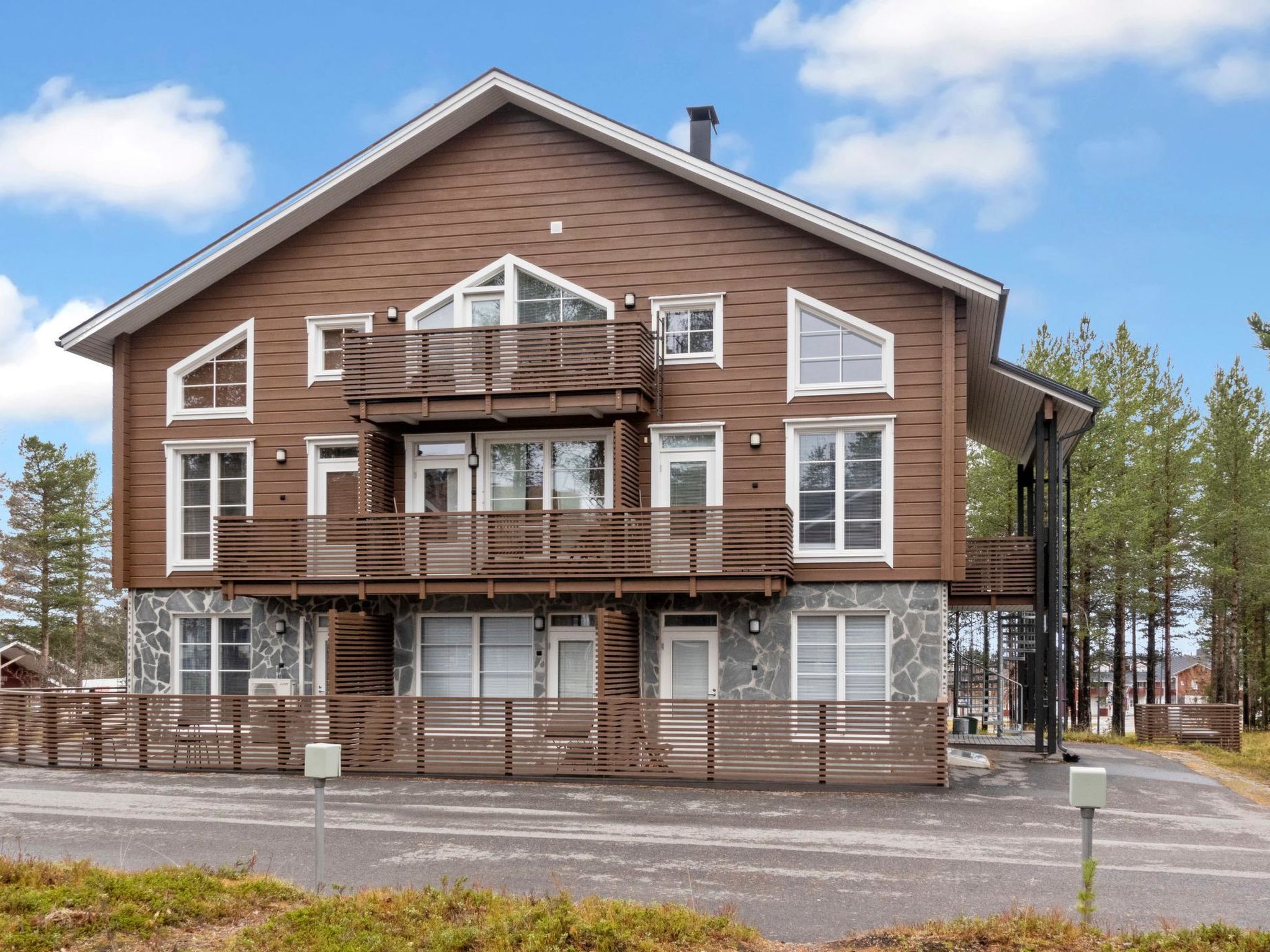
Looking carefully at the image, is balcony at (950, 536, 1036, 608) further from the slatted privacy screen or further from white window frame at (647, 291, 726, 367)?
the slatted privacy screen

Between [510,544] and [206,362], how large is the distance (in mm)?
6916

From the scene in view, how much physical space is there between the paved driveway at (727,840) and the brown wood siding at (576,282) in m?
4.91

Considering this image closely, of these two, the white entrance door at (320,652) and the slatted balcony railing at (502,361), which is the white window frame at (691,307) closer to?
the slatted balcony railing at (502,361)

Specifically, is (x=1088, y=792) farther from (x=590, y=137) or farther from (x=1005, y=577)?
(x=590, y=137)

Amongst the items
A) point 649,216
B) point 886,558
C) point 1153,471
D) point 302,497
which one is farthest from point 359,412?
point 1153,471

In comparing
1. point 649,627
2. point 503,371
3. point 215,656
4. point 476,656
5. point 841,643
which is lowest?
point 215,656

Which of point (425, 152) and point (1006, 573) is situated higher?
point (425, 152)

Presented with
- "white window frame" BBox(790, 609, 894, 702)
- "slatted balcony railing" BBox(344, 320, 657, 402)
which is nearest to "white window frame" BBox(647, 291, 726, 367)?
"slatted balcony railing" BBox(344, 320, 657, 402)

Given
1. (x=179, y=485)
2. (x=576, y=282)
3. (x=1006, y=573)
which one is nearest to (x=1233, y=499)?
(x=1006, y=573)

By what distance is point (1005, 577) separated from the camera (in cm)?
2241

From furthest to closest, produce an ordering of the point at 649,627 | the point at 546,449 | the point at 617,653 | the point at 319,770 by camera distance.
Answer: the point at 546,449
the point at 649,627
the point at 617,653
the point at 319,770

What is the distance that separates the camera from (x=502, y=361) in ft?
66.2

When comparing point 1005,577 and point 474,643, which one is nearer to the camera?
point 474,643

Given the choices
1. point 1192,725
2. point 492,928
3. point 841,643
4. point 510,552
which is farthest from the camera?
point 1192,725
